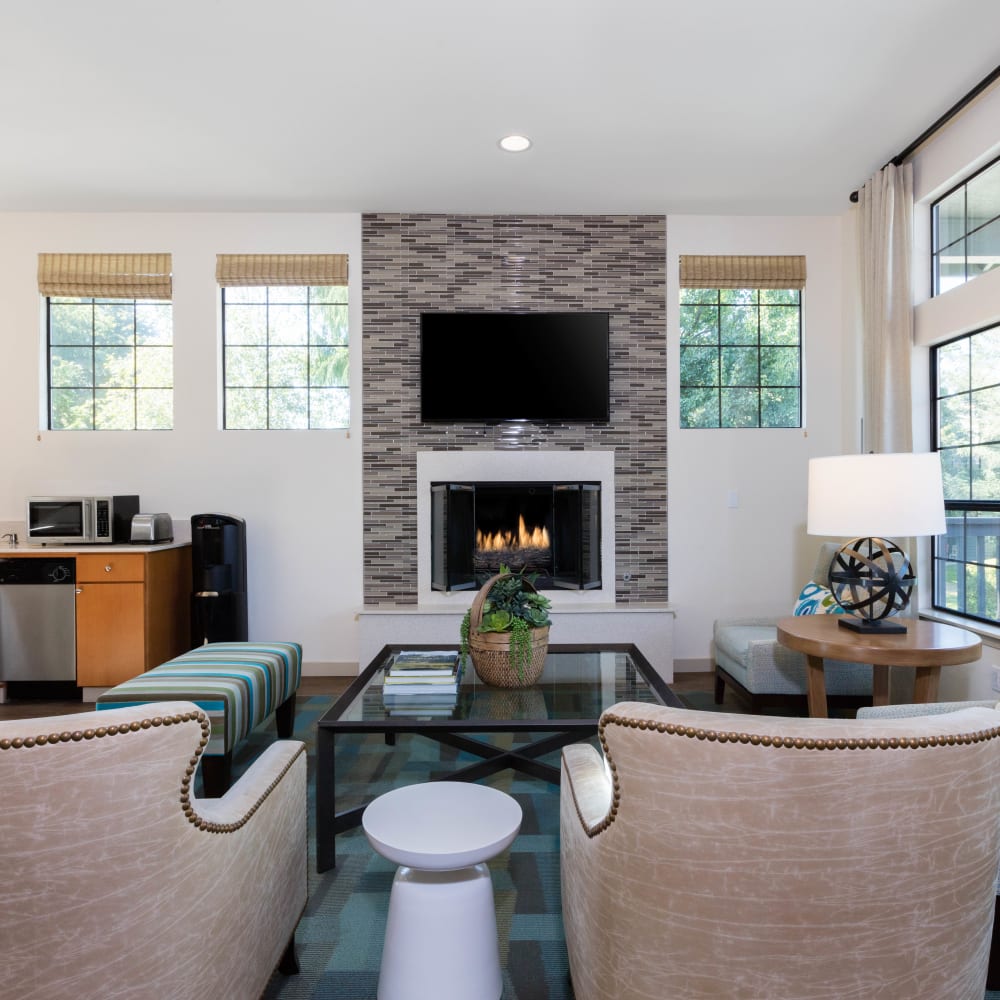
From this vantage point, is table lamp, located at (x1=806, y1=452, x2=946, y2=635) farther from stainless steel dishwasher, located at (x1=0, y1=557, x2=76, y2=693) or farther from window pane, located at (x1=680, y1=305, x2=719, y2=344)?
stainless steel dishwasher, located at (x1=0, y1=557, x2=76, y2=693)

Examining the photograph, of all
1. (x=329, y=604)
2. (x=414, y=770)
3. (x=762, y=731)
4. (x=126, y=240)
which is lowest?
(x=414, y=770)

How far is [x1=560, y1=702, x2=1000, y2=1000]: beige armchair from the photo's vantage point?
953 mm

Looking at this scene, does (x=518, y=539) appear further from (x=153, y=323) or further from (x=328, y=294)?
(x=153, y=323)

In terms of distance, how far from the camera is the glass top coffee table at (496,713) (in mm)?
2012

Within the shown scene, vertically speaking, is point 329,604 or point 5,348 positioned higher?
point 5,348

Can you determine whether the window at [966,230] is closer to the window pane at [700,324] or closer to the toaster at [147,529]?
the window pane at [700,324]

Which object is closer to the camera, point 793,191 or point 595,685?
point 595,685

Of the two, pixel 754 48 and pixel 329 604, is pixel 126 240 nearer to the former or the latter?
pixel 329 604

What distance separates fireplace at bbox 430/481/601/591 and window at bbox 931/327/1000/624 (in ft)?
6.16

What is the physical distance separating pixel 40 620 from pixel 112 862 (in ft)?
11.6

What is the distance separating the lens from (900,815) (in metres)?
0.96

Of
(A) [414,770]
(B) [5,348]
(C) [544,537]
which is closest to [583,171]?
(C) [544,537]

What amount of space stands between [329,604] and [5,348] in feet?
8.58

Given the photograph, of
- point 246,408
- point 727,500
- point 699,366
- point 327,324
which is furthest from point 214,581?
point 699,366
